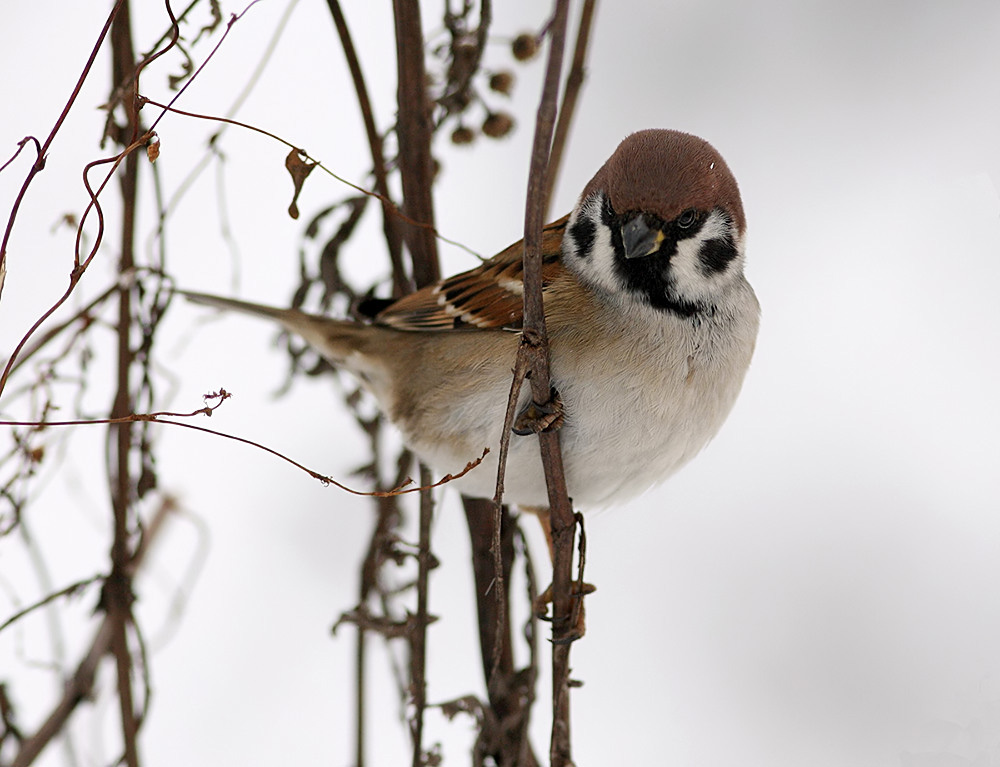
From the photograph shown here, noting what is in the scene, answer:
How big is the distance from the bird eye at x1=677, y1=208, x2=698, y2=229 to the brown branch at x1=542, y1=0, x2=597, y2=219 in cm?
21

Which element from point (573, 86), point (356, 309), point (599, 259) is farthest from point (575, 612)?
point (573, 86)

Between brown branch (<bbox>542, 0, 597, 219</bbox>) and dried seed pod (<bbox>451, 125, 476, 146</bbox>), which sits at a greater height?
brown branch (<bbox>542, 0, 597, 219</bbox>)

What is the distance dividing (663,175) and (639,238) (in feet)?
0.29

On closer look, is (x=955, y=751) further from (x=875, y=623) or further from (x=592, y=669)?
(x=592, y=669)

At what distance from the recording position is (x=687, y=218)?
1.31m

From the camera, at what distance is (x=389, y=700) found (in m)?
2.20

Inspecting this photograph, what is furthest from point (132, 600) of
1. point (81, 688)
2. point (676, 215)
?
point (676, 215)

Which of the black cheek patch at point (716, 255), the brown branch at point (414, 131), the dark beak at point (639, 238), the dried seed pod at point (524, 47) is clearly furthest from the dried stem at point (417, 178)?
the black cheek patch at point (716, 255)

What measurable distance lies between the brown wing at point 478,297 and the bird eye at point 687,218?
0.64ft

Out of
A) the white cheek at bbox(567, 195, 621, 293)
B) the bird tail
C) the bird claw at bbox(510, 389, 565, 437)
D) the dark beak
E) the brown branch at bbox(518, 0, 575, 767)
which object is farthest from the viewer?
the bird tail

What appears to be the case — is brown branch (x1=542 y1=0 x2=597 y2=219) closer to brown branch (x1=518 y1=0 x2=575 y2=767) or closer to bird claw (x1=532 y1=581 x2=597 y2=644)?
brown branch (x1=518 y1=0 x2=575 y2=767)

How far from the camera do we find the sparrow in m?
1.31

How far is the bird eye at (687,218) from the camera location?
130 cm

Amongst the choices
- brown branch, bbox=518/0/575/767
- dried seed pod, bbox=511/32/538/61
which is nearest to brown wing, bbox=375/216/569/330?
dried seed pod, bbox=511/32/538/61
